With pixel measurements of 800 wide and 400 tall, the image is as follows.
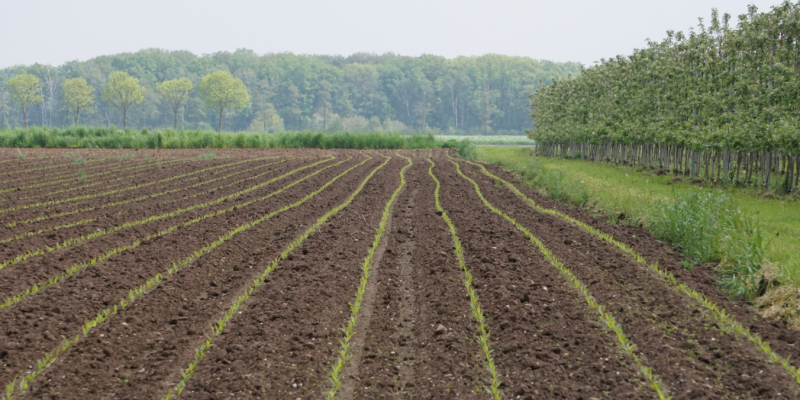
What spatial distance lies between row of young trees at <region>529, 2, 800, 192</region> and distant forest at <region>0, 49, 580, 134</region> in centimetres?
7951

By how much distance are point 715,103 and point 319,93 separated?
10333 cm

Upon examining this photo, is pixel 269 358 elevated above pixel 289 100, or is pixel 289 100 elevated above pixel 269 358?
pixel 289 100

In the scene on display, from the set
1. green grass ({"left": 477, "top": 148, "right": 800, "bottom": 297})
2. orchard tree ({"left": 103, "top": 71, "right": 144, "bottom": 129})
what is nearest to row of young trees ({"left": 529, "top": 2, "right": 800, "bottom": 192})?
green grass ({"left": 477, "top": 148, "right": 800, "bottom": 297})

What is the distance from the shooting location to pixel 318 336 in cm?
542

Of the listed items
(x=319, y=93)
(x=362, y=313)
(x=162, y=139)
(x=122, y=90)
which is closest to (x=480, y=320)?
(x=362, y=313)

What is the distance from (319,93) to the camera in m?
116

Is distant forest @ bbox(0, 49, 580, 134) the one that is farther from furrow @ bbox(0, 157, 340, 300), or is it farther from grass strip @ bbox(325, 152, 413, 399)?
grass strip @ bbox(325, 152, 413, 399)

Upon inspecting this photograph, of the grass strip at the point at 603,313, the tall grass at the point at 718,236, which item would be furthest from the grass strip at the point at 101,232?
the tall grass at the point at 718,236

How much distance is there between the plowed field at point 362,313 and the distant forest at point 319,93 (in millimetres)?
95805

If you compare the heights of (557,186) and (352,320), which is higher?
(557,186)

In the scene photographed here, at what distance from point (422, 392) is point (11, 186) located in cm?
1601

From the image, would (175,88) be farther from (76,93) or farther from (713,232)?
(713,232)

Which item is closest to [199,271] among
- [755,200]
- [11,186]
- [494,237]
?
[494,237]

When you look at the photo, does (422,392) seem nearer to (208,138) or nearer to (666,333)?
(666,333)
